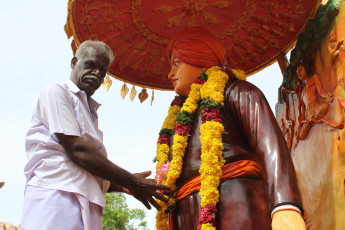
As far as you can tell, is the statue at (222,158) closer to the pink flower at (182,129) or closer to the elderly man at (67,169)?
the pink flower at (182,129)

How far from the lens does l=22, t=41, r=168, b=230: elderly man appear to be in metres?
2.67

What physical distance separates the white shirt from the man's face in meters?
0.21

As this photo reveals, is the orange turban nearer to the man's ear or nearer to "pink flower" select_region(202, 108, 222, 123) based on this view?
"pink flower" select_region(202, 108, 222, 123)

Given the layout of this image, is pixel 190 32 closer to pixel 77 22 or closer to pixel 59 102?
pixel 77 22

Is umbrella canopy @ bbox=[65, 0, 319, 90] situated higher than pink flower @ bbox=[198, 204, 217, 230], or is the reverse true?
umbrella canopy @ bbox=[65, 0, 319, 90]

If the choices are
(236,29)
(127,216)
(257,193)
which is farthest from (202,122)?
(127,216)

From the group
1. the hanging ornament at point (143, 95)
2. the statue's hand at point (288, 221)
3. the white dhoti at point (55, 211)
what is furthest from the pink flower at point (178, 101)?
the statue's hand at point (288, 221)

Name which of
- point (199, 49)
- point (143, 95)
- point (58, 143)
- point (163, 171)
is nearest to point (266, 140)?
point (163, 171)

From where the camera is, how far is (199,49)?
3.86 m

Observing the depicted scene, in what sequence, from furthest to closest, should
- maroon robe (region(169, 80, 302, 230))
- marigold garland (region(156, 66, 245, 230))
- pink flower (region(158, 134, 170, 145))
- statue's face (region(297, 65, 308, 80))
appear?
1. statue's face (region(297, 65, 308, 80))
2. pink flower (region(158, 134, 170, 145))
3. marigold garland (region(156, 66, 245, 230))
4. maroon robe (region(169, 80, 302, 230))

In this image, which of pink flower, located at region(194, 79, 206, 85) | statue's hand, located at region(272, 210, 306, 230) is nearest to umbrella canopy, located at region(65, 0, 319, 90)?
pink flower, located at region(194, 79, 206, 85)

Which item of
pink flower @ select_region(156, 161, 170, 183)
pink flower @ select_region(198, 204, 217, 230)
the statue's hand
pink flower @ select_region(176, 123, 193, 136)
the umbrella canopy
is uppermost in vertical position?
the umbrella canopy

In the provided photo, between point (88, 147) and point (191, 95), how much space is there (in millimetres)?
1087

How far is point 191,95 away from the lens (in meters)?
3.62
